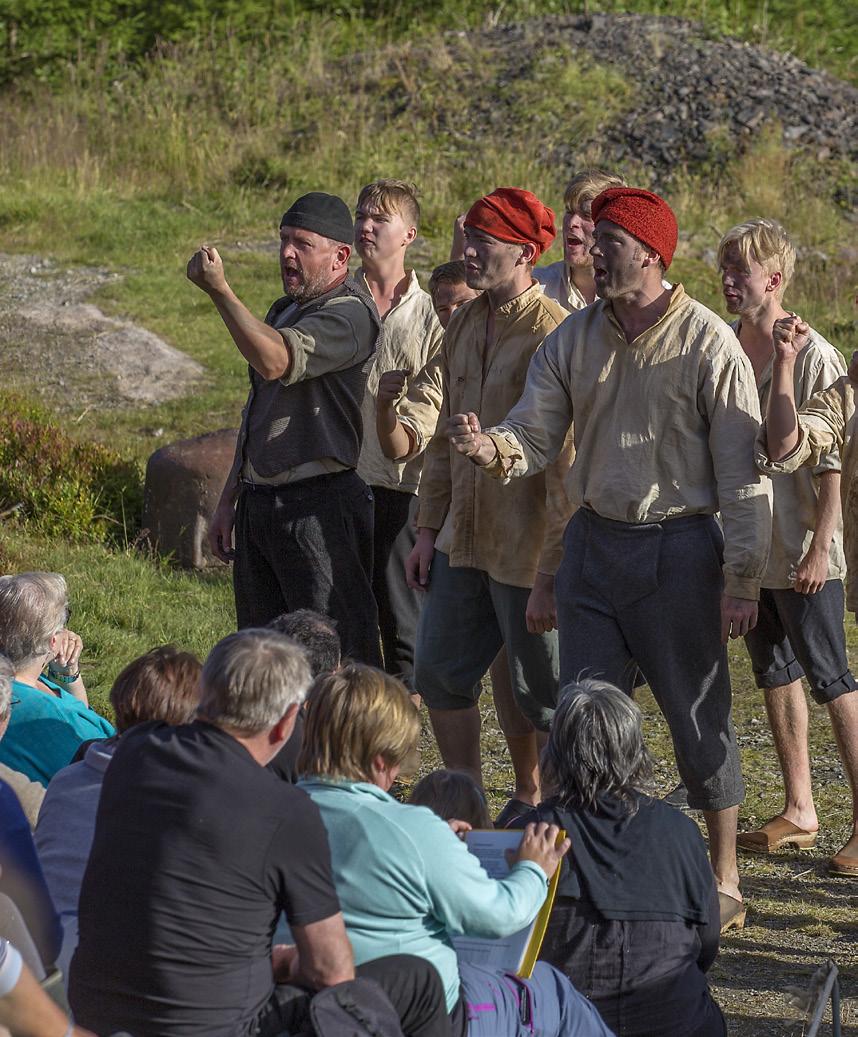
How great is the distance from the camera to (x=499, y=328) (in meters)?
4.98

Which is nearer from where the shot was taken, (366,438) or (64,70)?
(366,438)

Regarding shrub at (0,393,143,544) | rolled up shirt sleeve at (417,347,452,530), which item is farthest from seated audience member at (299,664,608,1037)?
shrub at (0,393,143,544)

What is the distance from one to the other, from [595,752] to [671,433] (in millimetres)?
1171

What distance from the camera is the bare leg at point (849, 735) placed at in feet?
16.6

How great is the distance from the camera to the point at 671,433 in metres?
4.34

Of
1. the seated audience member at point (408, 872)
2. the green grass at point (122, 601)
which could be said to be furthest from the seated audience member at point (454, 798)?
the green grass at point (122, 601)

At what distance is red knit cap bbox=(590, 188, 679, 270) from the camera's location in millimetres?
4312

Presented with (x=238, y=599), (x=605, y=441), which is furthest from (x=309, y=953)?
(x=238, y=599)

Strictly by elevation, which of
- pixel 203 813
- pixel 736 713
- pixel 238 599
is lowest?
pixel 736 713

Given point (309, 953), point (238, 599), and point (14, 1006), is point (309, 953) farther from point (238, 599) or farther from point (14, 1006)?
point (238, 599)

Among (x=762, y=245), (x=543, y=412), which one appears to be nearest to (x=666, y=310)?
(x=543, y=412)

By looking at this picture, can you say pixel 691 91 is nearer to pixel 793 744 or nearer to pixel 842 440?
pixel 793 744

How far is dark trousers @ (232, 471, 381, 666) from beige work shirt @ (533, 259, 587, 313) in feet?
4.78

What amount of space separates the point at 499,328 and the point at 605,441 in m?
0.75
